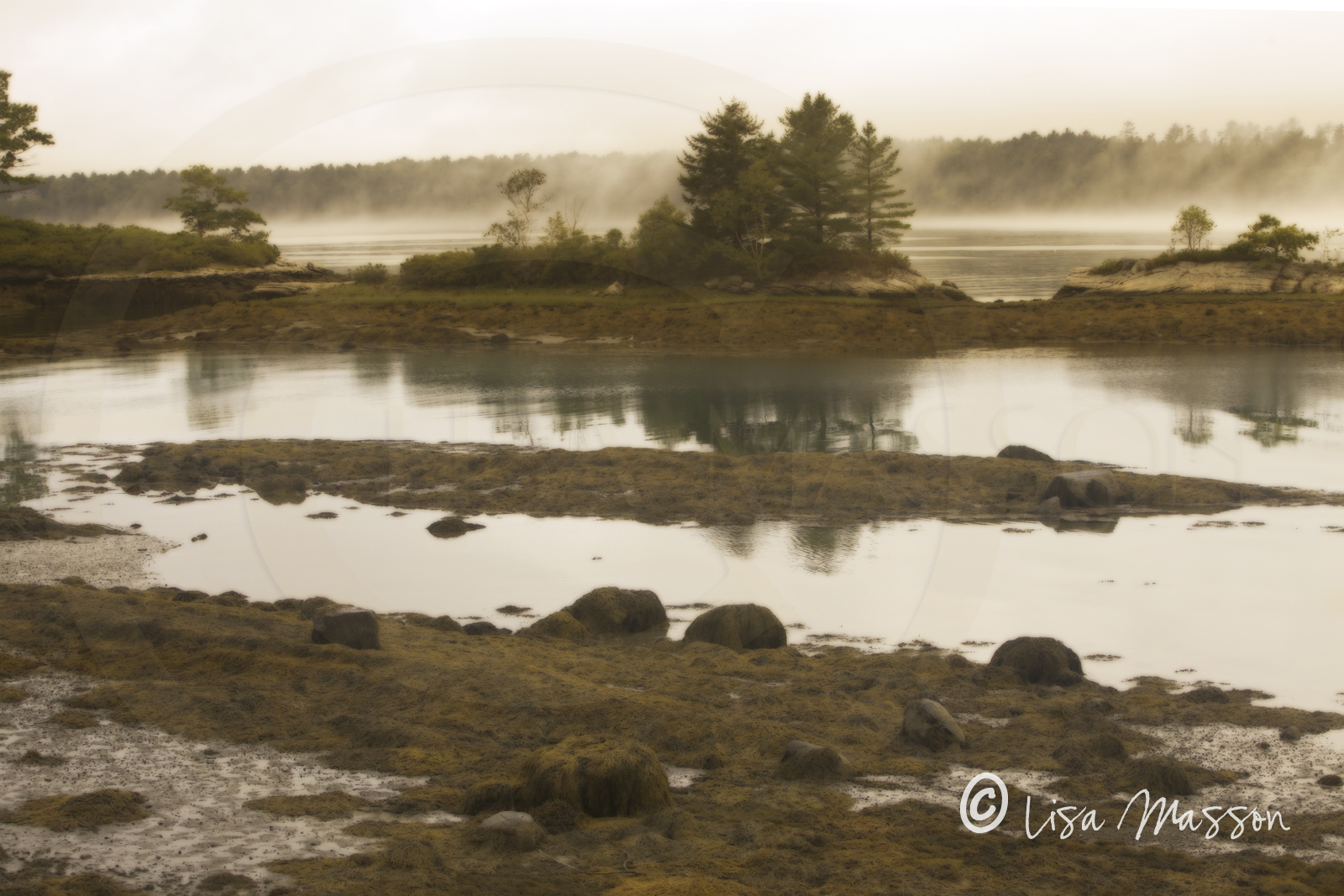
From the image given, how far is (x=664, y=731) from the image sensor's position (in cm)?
755

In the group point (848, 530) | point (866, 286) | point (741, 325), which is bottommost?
point (848, 530)

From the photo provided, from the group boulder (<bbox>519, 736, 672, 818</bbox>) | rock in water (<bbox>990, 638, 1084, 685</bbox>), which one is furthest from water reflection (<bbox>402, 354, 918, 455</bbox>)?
boulder (<bbox>519, 736, 672, 818</bbox>)

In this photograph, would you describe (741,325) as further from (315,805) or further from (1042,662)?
(315,805)

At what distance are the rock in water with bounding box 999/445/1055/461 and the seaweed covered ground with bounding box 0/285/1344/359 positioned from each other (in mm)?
21375

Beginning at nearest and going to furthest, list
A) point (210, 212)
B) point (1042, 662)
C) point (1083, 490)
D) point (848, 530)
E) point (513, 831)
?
1. point (513, 831)
2. point (1042, 662)
3. point (848, 530)
4. point (1083, 490)
5. point (210, 212)

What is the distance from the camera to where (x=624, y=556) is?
13.8 metres

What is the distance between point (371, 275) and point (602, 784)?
210 ft

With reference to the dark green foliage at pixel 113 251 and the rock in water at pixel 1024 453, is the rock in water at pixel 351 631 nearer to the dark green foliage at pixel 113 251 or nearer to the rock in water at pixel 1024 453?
the rock in water at pixel 1024 453

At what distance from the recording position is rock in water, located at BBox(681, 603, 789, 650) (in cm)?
1019

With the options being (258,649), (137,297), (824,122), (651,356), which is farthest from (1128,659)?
(137,297)

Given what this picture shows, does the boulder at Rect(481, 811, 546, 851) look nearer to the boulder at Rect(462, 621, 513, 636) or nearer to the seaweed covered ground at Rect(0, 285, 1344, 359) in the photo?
the boulder at Rect(462, 621, 513, 636)

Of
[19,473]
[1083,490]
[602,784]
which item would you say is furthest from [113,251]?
[602,784]

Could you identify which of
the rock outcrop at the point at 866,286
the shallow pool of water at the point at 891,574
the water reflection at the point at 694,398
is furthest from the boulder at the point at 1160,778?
the rock outcrop at the point at 866,286

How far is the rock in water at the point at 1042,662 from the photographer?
Result: 9008 mm
